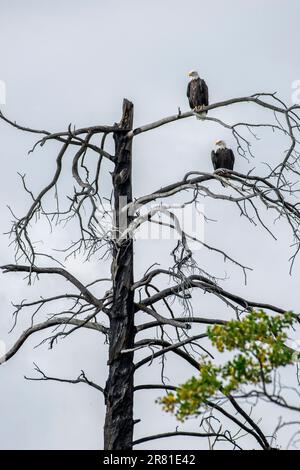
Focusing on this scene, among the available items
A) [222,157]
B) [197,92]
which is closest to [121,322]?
[222,157]

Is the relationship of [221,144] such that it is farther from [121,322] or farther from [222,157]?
[121,322]

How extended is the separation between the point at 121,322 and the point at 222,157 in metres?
6.04

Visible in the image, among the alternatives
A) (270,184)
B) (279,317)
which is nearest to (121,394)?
(270,184)

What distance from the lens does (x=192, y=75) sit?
21.0 meters

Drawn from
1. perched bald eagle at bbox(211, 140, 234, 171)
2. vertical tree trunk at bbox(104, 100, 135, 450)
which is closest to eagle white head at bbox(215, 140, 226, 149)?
perched bald eagle at bbox(211, 140, 234, 171)

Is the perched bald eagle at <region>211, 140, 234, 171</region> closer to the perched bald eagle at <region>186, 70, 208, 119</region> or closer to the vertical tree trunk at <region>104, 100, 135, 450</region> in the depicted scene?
the perched bald eagle at <region>186, 70, 208, 119</region>

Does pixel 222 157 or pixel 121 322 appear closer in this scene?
pixel 121 322

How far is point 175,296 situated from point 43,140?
2337 mm

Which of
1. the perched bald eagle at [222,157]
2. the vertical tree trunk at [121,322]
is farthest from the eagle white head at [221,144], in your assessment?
the vertical tree trunk at [121,322]

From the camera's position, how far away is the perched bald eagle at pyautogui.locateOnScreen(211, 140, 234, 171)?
20.4 metres

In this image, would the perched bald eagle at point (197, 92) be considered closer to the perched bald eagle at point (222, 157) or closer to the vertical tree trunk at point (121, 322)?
the perched bald eagle at point (222, 157)

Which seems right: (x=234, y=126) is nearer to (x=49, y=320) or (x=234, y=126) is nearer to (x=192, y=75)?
(x=49, y=320)

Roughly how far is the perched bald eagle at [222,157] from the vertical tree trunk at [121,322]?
16.8 feet

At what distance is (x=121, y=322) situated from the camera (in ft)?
49.3
